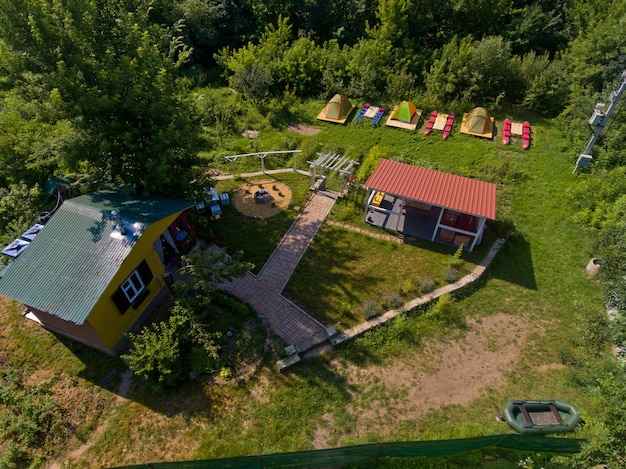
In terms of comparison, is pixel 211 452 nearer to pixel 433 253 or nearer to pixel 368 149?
pixel 433 253

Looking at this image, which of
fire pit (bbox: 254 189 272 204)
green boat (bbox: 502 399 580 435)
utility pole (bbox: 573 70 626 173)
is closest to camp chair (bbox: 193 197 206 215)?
fire pit (bbox: 254 189 272 204)

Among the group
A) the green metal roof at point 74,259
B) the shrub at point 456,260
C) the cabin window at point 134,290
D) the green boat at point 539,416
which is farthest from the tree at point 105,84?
the green boat at point 539,416

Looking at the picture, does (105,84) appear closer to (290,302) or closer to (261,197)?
(261,197)

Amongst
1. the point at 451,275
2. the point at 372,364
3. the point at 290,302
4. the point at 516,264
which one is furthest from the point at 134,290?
the point at 516,264

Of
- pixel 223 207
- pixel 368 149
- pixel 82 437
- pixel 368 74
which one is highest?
pixel 368 74

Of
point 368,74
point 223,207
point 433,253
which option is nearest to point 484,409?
point 433,253
